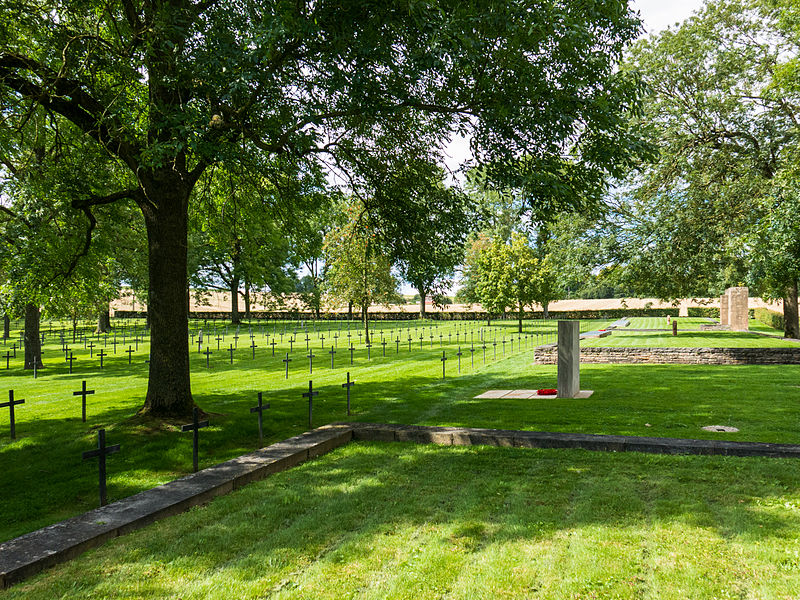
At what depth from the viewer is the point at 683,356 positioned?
19906mm

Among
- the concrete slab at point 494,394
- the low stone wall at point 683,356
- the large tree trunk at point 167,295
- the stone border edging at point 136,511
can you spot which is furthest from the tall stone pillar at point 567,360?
the large tree trunk at point 167,295

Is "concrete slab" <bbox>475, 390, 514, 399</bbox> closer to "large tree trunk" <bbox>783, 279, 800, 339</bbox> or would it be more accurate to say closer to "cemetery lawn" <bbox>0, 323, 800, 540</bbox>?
"cemetery lawn" <bbox>0, 323, 800, 540</bbox>

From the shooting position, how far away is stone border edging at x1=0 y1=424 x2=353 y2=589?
4.35 metres

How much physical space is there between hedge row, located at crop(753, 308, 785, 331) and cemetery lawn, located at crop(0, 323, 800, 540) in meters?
28.1

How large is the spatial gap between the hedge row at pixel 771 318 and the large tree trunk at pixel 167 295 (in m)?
43.9

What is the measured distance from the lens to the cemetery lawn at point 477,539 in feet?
12.7

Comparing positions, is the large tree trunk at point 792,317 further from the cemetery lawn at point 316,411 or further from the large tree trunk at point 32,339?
the large tree trunk at point 32,339

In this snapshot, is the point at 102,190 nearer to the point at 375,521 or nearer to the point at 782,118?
the point at 375,521

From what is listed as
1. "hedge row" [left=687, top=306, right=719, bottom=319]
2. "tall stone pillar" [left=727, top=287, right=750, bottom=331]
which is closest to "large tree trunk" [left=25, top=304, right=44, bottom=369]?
"tall stone pillar" [left=727, top=287, right=750, bottom=331]

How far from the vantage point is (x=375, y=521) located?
5125 mm

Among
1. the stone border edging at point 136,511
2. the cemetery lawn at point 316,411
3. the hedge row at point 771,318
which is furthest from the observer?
the hedge row at point 771,318

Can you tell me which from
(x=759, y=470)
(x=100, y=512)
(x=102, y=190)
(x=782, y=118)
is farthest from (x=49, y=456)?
(x=782, y=118)

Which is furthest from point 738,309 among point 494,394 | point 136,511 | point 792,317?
point 136,511

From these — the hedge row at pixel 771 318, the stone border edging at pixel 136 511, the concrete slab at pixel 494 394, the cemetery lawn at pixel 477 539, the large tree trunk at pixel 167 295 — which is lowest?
the concrete slab at pixel 494 394
